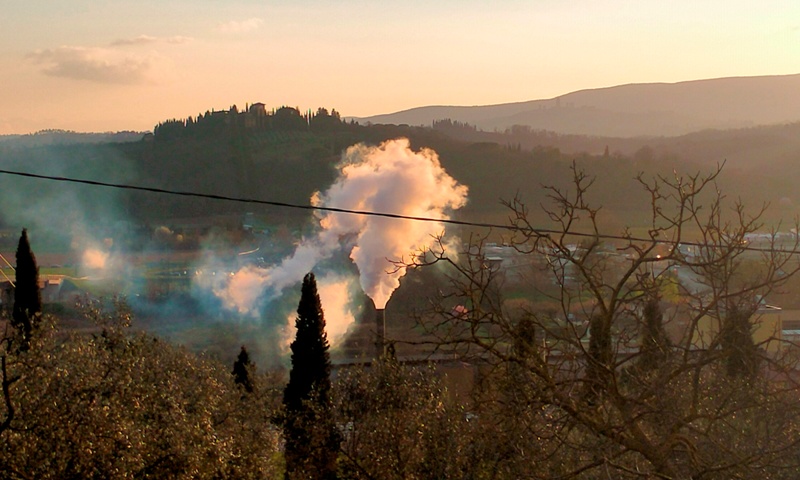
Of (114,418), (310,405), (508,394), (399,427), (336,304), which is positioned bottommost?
(336,304)

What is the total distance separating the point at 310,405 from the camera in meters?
14.7

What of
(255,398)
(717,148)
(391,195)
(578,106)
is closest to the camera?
(255,398)

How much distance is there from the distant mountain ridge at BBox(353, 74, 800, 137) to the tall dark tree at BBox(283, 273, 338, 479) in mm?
88988

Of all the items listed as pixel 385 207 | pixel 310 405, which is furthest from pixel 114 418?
pixel 385 207

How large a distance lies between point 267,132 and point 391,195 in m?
55.3

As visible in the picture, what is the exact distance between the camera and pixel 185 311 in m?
50.0

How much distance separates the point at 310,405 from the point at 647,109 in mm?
126473

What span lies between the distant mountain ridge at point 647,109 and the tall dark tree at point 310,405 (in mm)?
88988

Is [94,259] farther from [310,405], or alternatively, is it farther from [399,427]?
[399,427]

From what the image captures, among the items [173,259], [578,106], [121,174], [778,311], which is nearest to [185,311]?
[173,259]

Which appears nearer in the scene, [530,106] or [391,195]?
[391,195]

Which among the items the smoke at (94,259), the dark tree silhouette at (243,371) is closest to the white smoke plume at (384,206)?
the dark tree silhouette at (243,371)

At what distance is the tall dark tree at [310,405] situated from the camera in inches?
571

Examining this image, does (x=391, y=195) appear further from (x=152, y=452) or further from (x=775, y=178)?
(x=775, y=178)
